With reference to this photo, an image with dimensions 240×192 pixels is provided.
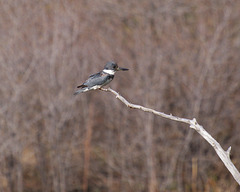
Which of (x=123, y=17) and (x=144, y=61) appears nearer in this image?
(x=144, y=61)

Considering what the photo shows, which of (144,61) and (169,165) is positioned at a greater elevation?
(144,61)

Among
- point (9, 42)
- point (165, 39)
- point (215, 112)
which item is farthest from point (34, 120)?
point (215, 112)

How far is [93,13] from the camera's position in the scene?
10.3 m

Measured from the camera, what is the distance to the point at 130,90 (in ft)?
30.8

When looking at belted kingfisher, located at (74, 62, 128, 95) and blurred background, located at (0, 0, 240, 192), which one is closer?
belted kingfisher, located at (74, 62, 128, 95)

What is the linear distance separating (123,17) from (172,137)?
2.87 metres

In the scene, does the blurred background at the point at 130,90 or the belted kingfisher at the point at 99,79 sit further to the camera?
the blurred background at the point at 130,90

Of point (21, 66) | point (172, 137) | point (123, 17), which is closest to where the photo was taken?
point (21, 66)

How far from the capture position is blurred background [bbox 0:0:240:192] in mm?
8984

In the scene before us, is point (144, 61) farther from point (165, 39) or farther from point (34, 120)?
point (34, 120)

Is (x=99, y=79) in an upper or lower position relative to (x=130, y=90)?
lower

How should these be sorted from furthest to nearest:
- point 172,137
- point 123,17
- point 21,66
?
point 123,17
point 172,137
point 21,66

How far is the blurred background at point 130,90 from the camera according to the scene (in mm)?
8984

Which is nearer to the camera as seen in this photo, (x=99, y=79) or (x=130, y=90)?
(x=99, y=79)
